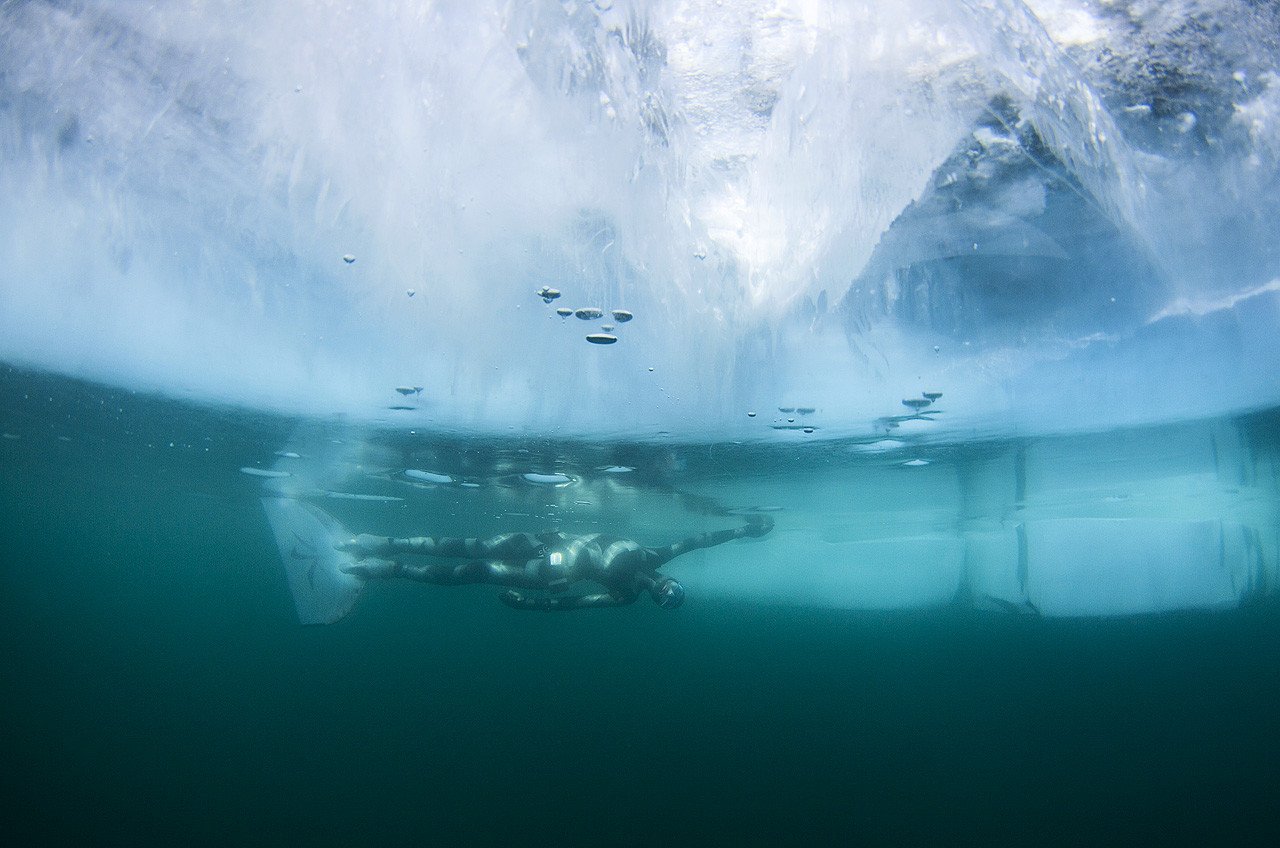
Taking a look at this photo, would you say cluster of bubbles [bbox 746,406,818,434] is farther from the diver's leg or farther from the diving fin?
the diving fin

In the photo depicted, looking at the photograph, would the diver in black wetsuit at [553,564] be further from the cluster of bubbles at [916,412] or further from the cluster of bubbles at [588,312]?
the cluster of bubbles at [588,312]

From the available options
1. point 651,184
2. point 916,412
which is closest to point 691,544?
point 916,412

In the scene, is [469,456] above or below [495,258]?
below

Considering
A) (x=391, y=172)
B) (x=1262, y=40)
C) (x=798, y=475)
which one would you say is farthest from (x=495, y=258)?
(x=798, y=475)

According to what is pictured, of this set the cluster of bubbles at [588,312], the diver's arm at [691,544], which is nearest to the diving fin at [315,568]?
the diver's arm at [691,544]

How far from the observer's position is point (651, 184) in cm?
573

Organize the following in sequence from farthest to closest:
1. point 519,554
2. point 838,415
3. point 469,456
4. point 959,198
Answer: point 469,456, point 519,554, point 838,415, point 959,198

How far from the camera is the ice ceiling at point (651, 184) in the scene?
174 inches

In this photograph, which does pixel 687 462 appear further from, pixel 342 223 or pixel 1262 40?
pixel 1262 40

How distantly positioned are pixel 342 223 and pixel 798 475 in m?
15.9

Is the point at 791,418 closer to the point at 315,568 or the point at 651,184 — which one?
the point at 651,184

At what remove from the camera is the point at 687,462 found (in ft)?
56.4

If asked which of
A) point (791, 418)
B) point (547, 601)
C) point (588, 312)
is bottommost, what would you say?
point (547, 601)

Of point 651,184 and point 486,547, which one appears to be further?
point 486,547
